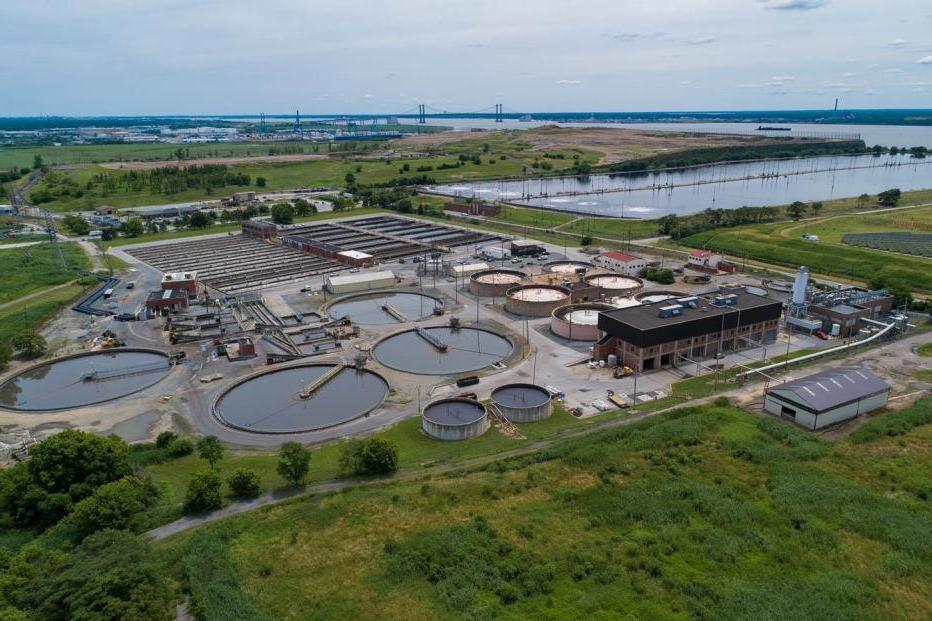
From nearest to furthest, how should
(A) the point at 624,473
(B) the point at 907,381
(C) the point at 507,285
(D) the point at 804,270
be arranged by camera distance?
1. (A) the point at 624,473
2. (B) the point at 907,381
3. (D) the point at 804,270
4. (C) the point at 507,285

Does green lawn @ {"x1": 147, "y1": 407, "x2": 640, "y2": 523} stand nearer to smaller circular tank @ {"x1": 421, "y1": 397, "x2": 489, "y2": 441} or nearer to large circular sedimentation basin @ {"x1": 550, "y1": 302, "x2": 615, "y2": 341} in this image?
smaller circular tank @ {"x1": 421, "y1": 397, "x2": 489, "y2": 441}

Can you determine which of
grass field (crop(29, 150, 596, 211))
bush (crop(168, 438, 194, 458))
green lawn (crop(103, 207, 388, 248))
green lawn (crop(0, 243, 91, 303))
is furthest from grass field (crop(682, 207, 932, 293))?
grass field (crop(29, 150, 596, 211))

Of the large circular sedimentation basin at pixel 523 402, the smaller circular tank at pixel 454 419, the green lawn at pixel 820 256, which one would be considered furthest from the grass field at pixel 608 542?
the green lawn at pixel 820 256

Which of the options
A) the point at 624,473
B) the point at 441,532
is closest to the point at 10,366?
the point at 441,532

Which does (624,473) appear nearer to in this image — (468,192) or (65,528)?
(65,528)

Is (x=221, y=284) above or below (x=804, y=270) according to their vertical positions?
below

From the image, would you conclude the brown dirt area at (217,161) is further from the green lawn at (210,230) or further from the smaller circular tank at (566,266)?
the smaller circular tank at (566,266)

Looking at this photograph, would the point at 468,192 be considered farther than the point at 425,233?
Yes

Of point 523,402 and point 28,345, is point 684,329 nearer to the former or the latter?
point 523,402
